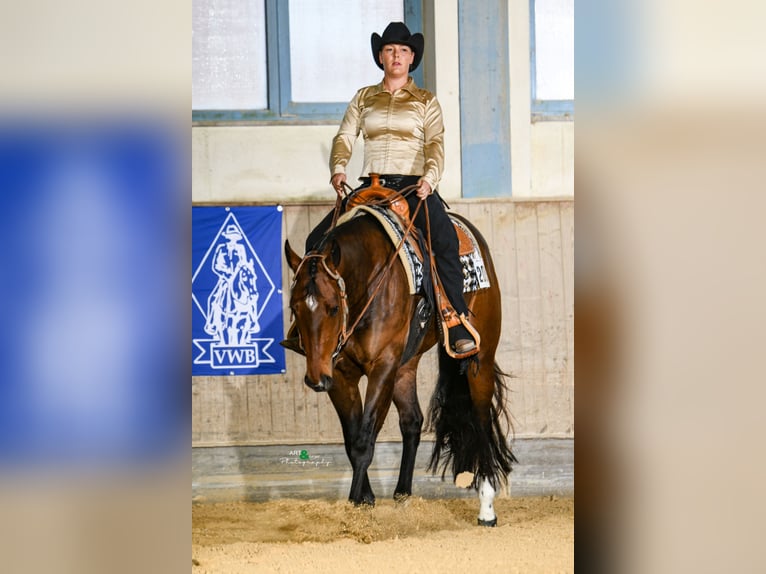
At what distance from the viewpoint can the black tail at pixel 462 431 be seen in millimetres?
4859

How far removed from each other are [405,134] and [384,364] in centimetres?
112

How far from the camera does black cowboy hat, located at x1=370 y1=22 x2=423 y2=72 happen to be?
4.59 meters

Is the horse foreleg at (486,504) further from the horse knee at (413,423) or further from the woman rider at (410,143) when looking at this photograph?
the woman rider at (410,143)

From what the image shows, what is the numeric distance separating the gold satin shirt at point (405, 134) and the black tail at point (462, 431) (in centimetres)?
102

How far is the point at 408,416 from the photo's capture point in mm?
4867

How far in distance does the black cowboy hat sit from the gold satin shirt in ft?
0.48

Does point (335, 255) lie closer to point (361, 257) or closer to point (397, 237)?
point (361, 257)

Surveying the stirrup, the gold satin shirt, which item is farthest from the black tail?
the gold satin shirt
